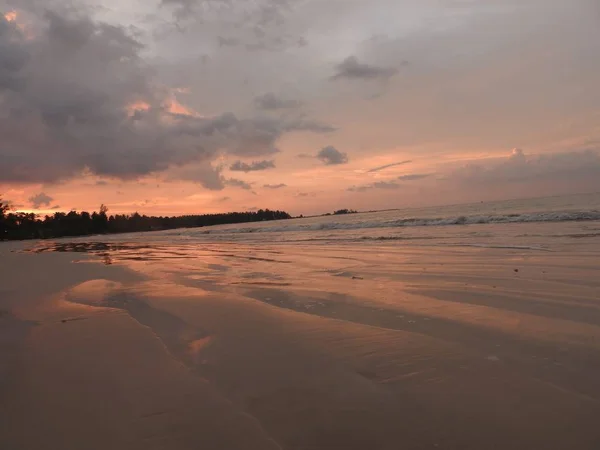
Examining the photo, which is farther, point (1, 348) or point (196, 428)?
point (1, 348)

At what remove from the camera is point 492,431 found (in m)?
2.20

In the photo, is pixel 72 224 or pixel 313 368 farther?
pixel 72 224

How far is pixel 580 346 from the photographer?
3.42 meters

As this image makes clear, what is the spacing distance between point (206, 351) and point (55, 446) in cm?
163

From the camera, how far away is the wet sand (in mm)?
2250

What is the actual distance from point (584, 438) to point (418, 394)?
3.02 feet

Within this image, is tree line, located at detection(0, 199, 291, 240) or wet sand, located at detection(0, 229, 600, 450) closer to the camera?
wet sand, located at detection(0, 229, 600, 450)

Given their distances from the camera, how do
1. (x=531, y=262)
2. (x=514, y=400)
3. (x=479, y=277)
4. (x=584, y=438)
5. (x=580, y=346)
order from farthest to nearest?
(x=531, y=262) < (x=479, y=277) < (x=580, y=346) < (x=514, y=400) < (x=584, y=438)

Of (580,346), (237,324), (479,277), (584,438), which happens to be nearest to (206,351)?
(237,324)

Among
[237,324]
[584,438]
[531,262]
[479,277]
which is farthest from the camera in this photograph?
[531,262]

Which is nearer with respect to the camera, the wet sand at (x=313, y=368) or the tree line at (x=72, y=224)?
the wet sand at (x=313, y=368)

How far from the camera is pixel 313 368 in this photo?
3.22 metres

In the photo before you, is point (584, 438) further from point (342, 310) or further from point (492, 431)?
point (342, 310)

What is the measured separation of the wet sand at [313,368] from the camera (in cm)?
225
